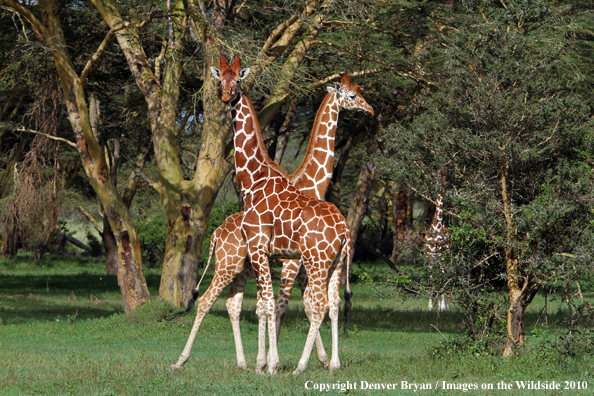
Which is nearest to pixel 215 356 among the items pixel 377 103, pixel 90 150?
pixel 90 150

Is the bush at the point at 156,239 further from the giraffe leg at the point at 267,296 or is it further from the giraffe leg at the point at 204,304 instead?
the giraffe leg at the point at 267,296

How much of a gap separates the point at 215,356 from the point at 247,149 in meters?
3.52

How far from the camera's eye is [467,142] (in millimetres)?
9453

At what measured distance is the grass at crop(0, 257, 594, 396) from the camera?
27.0 ft

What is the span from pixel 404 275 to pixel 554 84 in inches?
128

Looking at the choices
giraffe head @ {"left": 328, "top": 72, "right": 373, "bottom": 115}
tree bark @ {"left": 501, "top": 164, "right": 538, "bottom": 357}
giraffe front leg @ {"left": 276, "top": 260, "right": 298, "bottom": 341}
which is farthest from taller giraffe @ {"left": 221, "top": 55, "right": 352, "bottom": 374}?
tree bark @ {"left": 501, "top": 164, "right": 538, "bottom": 357}

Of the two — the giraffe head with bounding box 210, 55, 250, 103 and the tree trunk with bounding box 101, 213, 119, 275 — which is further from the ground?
the giraffe head with bounding box 210, 55, 250, 103

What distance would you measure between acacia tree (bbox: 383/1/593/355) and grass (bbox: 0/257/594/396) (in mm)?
1101

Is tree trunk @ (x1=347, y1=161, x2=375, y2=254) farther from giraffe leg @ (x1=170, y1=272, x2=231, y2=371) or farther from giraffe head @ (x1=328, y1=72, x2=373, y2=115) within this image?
giraffe leg @ (x1=170, y1=272, x2=231, y2=371)

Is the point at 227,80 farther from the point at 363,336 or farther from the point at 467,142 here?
the point at 363,336

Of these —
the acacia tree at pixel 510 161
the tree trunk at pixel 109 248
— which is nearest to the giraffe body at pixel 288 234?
the acacia tree at pixel 510 161

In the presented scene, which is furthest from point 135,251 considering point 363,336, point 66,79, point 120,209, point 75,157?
point 75,157

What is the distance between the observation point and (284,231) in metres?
8.80

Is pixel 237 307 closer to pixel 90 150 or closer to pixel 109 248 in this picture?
pixel 90 150
